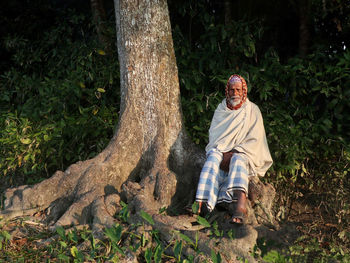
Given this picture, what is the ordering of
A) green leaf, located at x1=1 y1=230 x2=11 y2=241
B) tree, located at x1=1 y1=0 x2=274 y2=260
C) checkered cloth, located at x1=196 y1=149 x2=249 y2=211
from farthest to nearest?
tree, located at x1=1 y1=0 x2=274 y2=260 → checkered cloth, located at x1=196 y1=149 x2=249 y2=211 → green leaf, located at x1=1 y1=230 x2=11 y2=241

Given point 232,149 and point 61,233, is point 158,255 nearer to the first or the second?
point 61,233

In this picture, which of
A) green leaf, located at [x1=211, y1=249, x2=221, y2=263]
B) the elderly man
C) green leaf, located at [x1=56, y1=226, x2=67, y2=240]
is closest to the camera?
green leaf, located at [x1=211, y1=249, x2=221, y2=263]

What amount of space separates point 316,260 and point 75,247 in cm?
237

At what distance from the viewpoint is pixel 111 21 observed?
7629mm

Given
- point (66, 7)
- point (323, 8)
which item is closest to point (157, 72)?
point (323, 8)

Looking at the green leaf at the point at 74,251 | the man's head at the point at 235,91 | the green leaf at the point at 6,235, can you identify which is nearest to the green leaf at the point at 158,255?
the green leaf at the point at 74,251

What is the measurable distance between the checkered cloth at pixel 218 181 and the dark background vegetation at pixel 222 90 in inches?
40.1

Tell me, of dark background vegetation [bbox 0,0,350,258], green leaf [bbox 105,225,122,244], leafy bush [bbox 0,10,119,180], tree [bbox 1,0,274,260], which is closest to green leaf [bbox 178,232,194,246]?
green leaf [bbox 105,225,122,244]

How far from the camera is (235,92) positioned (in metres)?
5.03

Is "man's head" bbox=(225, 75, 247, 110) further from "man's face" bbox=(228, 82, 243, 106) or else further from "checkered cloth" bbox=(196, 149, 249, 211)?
"checkered cloth" bbox=(196, 149, 249, 211)

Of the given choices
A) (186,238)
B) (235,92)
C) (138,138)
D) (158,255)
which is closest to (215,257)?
(186,238)

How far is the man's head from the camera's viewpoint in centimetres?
501

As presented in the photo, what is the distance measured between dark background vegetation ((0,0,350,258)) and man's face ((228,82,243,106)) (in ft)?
3.82

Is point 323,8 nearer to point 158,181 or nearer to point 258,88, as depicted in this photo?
point 258,88
